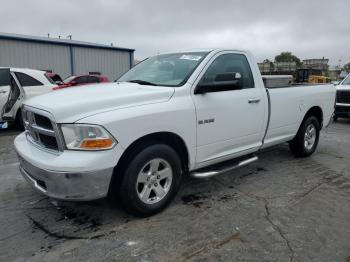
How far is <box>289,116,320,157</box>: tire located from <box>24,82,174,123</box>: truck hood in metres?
3.16

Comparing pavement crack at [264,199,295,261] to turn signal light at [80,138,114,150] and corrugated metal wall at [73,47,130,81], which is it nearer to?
turn signal light at [80,138,114,150]

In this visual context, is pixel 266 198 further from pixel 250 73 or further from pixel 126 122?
pixel 126 122

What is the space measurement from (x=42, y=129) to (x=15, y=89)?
621 centimetres

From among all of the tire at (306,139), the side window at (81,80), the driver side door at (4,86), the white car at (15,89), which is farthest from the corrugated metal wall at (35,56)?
the tire at (306,139)

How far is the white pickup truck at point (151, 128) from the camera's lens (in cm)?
305

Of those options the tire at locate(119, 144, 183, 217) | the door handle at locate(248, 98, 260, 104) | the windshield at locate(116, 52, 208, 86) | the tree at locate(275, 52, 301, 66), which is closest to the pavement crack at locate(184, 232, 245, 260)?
the tire at locate(119, 144, 183, 217)

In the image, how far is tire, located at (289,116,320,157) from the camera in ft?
19.2

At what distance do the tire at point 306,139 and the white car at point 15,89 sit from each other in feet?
21.8

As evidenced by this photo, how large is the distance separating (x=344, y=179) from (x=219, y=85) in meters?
2.57

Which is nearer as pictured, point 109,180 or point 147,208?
point 109,180

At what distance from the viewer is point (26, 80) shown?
350 inches

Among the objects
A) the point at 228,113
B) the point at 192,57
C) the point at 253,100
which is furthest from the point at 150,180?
the point at 253,100

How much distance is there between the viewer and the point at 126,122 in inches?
125

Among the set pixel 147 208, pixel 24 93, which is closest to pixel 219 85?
pixel 147 208
